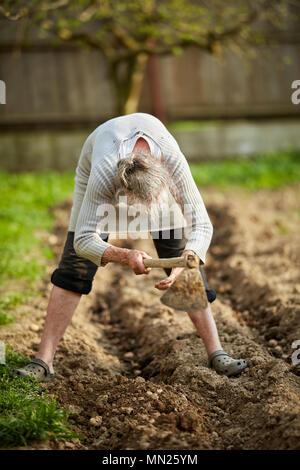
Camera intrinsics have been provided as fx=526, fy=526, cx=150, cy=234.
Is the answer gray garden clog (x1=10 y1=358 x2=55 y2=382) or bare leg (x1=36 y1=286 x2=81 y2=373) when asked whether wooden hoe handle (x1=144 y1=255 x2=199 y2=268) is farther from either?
gray garden clog (x1=10 y1=358 x2=55 y2=382)

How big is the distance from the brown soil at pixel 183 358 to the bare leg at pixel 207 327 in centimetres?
13

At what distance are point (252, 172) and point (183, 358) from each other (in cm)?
524

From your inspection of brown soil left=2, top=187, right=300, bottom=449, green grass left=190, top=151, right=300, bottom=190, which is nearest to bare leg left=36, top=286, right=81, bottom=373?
brown soil left=2, top=187, right=300, bottom=449

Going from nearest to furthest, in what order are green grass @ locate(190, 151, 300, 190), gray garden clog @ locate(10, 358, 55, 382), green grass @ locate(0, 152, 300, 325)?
gray garden clog @ locate(10, 358, 55, 382) → green grass @ locate(0, 152, 300, 325) → green grass @ locate(190, 151, 300, 190)

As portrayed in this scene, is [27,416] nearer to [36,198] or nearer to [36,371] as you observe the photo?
[36,371]

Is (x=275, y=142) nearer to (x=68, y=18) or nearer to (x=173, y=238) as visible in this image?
(x=68, y=18)

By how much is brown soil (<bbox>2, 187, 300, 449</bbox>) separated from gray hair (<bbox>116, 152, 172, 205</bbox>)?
0.96 m

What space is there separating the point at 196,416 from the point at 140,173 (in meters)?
1.12

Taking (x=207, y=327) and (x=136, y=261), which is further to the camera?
(x=207, y=327)

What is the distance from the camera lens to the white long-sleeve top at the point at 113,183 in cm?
256

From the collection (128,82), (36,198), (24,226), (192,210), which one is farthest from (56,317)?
(128,82)

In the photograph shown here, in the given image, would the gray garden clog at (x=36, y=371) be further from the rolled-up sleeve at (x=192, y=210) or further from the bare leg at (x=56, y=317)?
the rolled-up sleeve at (x=192, y=210)

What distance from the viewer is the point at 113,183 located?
2555 mm

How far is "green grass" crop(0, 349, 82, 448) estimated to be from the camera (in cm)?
219
